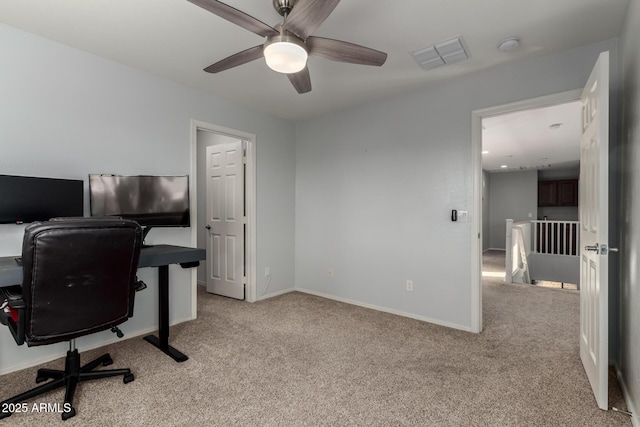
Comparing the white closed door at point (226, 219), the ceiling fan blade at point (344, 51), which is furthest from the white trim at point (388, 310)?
the ceiling fan blade at point (344, 51)

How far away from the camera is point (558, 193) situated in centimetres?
887

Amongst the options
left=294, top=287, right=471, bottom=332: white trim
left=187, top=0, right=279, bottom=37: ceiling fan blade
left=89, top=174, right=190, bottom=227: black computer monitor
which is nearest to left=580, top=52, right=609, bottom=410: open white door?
left=294, top=287, right=471, bottom=332: white trim

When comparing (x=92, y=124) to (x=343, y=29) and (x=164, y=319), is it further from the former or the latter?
(x=343, y=29)

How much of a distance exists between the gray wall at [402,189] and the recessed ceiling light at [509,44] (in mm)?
361

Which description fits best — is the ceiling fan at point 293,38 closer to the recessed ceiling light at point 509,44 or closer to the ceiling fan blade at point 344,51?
the ceiling fan blade at point 344,51

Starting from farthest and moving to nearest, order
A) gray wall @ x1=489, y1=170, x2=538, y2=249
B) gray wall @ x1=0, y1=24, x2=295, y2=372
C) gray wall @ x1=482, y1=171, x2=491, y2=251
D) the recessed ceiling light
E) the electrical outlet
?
gray wall @ x1=482, y1=171, x2=491, y2=251
gray wall @ x1=489, y1=170, x2=538, y2=249
the electrical outlet
the recessed ceiling light
gray wall @ x1=0, y1=24, x2=295, y2=372

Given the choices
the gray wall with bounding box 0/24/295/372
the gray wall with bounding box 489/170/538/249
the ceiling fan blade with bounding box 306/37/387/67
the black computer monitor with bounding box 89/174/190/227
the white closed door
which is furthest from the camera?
the gray wall with bounding box 489/170/538/249

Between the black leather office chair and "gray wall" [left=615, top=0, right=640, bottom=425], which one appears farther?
"gray wall" [left=615, top=0, right=640, bottom=425]

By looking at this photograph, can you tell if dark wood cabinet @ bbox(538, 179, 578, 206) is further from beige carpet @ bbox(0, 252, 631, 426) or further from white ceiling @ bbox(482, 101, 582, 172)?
beige carpet @ bbox(0, 252, 631, 426)

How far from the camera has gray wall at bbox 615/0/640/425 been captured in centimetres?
175

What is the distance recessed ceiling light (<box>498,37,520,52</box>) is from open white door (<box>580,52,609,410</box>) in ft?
1.99

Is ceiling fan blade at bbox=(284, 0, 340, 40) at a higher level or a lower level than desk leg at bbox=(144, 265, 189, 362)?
higher

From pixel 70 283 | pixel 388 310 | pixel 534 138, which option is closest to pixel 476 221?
pixel 388 310

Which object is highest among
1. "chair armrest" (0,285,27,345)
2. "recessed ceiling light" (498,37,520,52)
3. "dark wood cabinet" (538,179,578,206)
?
"recessed ceiling light" (498,37,520,52)
